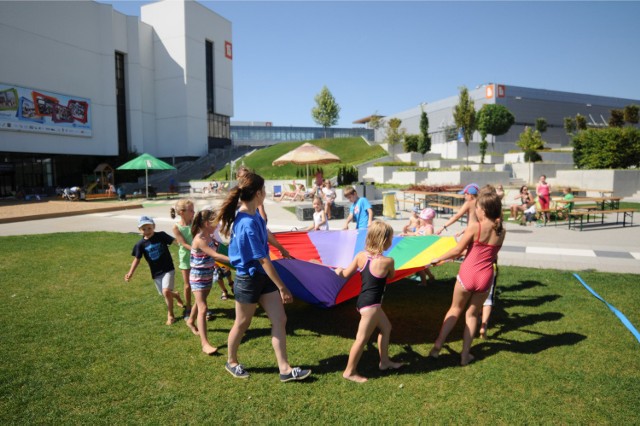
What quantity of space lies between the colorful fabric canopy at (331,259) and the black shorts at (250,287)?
0.83 metres

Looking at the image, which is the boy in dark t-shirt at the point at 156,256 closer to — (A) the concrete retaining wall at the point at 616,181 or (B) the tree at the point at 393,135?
(A) the concrete retaining wall at the point at 616,181

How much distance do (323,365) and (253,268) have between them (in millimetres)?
1393

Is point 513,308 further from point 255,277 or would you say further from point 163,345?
point 163,345

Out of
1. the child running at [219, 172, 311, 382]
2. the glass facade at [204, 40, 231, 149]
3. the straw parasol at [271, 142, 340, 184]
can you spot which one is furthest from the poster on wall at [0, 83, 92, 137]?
the child running at [219, 172, 311, 382]

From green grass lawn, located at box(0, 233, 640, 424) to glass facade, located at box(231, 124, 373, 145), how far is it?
254ft

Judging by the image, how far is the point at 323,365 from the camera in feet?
14.2

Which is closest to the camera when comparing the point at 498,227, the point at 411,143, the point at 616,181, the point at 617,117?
the point at 498,227

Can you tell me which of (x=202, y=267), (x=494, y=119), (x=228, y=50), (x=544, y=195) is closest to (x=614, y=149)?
(x=544, y=195)

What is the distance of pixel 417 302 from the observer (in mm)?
6402

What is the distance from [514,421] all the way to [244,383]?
2.38 meters

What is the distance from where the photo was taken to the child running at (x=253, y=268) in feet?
12.2

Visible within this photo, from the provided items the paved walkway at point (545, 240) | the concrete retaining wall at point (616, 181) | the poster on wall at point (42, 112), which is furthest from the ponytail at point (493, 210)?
the poster on wall at point (42, 112)

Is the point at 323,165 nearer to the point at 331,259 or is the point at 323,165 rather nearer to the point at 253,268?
the point at 331,259

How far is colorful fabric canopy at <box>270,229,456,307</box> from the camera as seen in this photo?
15.8 feet
